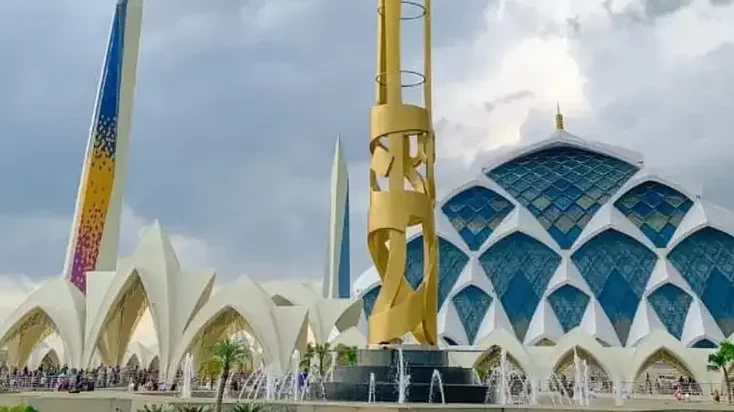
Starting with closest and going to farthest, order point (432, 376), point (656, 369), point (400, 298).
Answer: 1. point (432, 376)
2. point (400, 298)
3. point (656, 369)

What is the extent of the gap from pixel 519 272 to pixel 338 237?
11.6 metres

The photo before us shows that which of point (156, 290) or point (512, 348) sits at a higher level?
point (156, 290)

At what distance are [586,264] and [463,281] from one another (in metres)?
7.62

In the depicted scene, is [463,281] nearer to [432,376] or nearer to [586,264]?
[586,264]

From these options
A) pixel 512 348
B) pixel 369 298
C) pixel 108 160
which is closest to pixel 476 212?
pixel 369 298

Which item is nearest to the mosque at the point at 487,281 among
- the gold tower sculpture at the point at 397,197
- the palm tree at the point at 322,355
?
the palm tree at the point at 322,355

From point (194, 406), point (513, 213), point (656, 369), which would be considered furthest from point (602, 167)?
point (194, 406)

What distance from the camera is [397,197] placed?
1641 cm

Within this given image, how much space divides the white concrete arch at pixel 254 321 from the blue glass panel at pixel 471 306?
18657 mm

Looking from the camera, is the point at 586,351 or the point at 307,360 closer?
the point at 307,360

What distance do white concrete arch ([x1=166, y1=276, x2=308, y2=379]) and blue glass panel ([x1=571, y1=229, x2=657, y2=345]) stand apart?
23.1m

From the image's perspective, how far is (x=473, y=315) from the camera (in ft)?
164

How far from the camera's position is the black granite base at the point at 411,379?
48.8ft

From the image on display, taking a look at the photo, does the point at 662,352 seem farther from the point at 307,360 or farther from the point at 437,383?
the point at 437,383
